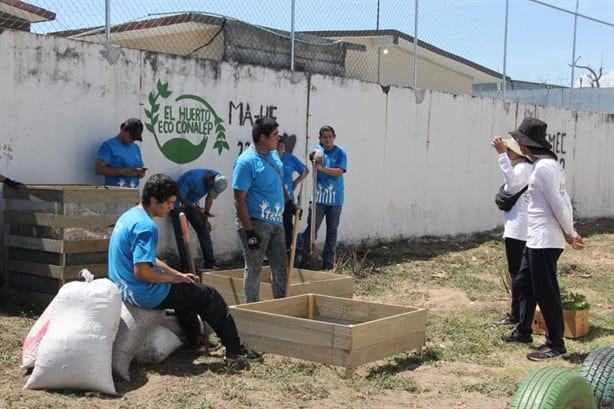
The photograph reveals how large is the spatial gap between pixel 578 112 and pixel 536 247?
1269 cm

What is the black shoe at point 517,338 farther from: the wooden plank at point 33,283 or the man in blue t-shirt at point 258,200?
the wooden plank at point 33,283

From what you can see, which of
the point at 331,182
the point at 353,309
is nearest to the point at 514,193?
the point at 353,309

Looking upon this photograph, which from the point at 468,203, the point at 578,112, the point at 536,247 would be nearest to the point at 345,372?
the point at 536,247

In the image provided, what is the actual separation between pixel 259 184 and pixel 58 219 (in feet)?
6.03

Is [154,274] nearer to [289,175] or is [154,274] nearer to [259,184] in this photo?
[259,184]

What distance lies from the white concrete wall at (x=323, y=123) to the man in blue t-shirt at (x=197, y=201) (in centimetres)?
37

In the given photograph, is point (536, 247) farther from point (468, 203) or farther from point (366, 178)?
point (468, 203)

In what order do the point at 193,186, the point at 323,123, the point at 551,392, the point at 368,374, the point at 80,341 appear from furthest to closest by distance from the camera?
the point at 323,123
the point at 193,186
the point at 368,374
the point at 80,341
the point at 551,392

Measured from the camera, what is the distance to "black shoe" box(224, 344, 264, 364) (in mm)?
5621

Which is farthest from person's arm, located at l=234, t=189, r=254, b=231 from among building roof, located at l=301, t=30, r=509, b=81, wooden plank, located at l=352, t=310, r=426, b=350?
building roof, located at l=301, t=30, r=509, b=81

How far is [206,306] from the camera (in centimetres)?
552

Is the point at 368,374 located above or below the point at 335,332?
below

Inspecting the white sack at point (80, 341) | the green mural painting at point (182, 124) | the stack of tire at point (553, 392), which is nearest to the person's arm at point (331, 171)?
the green mural painting at point (182, 124)

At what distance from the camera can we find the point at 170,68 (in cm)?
924
